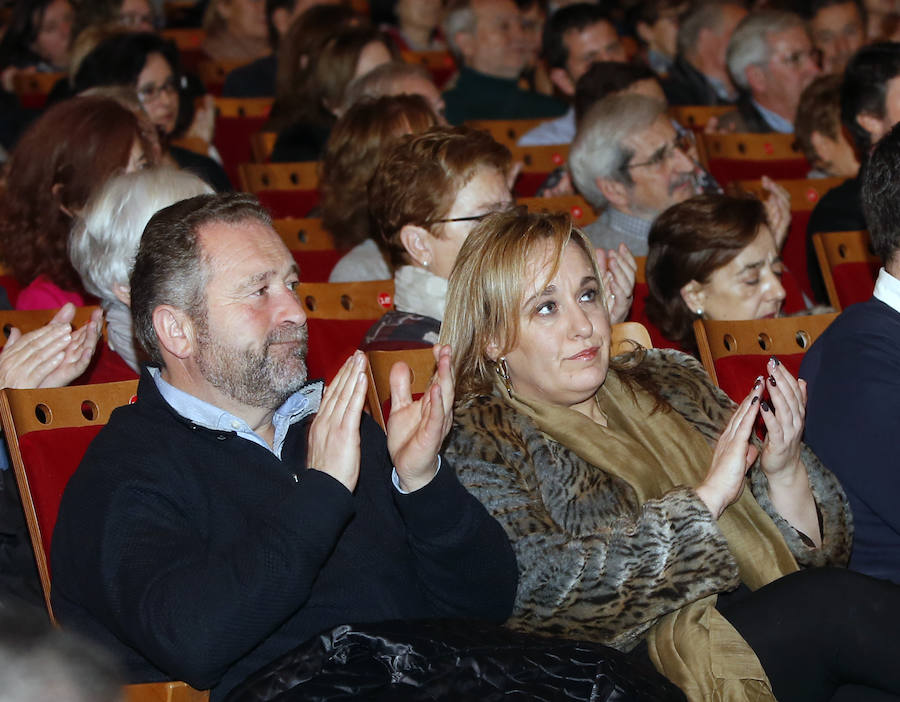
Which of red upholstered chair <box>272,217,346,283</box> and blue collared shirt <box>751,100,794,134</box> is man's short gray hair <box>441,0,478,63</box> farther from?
red upholstered chair <box>272,217,346,283</box>

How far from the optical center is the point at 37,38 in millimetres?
6504

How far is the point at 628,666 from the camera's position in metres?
1.78

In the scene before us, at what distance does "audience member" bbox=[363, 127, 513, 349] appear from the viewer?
9.76 ft

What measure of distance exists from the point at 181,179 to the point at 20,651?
2.06 meters

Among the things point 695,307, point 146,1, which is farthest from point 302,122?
point 695,307

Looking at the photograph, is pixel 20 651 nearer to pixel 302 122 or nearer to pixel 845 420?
pixel 845 420

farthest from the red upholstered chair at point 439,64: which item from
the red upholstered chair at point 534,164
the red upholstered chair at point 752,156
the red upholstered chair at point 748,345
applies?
the red upholstered chair at point 748,345

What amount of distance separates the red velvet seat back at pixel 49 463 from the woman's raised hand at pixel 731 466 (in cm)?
113

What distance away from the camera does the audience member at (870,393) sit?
231 cm

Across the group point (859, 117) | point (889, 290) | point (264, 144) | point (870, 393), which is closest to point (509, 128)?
point (264, 144)

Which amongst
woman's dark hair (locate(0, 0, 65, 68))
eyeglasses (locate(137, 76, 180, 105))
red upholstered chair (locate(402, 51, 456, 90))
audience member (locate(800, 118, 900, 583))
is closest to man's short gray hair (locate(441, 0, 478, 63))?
red upholstered chair (locate(402, 51, 456, 90))

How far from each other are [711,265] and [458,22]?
3.45 m

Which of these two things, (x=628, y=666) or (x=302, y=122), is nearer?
(x=628, y=666)

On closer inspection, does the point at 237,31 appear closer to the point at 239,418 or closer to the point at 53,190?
the point at 53,190
